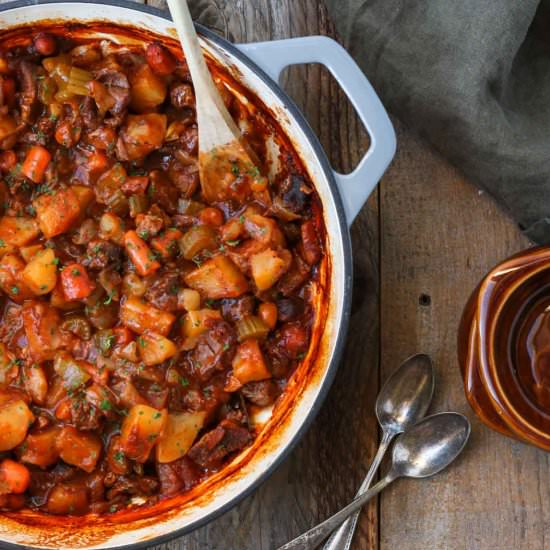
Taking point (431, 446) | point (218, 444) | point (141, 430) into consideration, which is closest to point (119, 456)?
point (141, 430)

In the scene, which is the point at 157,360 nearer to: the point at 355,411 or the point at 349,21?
the point at 355,411

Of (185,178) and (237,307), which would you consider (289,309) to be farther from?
(185,178)

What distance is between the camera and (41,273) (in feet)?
10.2

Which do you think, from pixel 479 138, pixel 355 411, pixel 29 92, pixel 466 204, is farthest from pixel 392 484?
pixel 29 92

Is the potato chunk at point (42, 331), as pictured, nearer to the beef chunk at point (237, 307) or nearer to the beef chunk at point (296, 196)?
the beef chunk at point (237, 307)

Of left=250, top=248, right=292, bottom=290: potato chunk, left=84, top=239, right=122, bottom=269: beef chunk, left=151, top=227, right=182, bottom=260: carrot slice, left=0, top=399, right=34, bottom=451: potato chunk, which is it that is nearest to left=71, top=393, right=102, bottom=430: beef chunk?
left=0, top=399, right=34, bottom=451: potato chunk

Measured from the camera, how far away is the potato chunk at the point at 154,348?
3.10m

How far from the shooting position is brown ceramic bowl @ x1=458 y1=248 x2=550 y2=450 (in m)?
2.88

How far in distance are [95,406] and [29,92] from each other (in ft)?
4.00

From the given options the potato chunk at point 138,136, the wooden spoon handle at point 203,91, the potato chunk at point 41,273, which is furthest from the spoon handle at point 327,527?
the potato chunk at point 138,136

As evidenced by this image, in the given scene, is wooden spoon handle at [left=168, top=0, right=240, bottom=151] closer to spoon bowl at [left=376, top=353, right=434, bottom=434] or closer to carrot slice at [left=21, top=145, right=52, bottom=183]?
carrot slice at [left=21, top=145, right=52, bottom=183]

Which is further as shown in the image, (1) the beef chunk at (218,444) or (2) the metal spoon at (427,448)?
(2) the metal spoon at (427,448)

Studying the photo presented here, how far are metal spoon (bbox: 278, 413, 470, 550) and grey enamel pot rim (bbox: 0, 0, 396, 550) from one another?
51 centimetres

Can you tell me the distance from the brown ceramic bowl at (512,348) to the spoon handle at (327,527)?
559 millimetres
